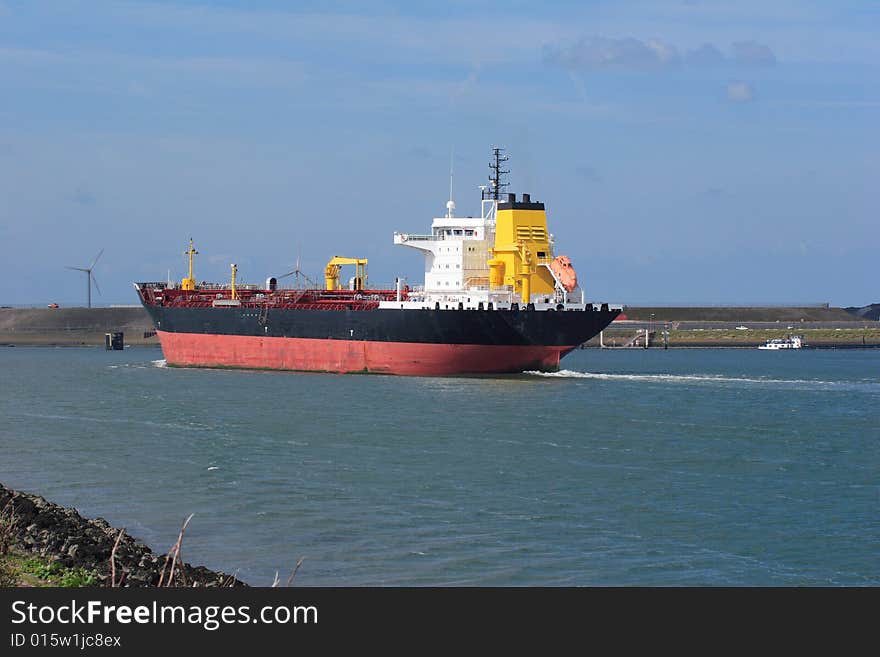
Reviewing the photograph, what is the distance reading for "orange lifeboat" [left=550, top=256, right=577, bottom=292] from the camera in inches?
1801

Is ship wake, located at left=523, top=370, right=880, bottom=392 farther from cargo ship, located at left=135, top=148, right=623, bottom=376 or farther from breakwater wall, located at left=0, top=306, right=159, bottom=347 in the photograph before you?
breakwater wall, located at left=0, top=306, right=159, bottom=347

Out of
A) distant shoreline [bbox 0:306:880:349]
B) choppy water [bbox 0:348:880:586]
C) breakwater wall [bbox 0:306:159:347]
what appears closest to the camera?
choppy water [bbox 0:348:880:586]

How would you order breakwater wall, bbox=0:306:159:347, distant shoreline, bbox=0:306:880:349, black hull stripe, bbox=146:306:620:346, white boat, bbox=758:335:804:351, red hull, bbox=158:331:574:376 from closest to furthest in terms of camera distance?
black hull stripe, bbox=146:306:620:346, red hull, bbox=158:331:574:376, white boat, bbox=758:335:804:351, distant shoreline, bbox=0:306:880:349, breakwater wall, bbox=0:306:159:347

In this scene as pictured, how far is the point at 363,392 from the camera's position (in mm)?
40969

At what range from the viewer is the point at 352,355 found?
159 feet

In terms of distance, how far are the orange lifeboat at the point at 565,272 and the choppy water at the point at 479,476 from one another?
3.81 metres

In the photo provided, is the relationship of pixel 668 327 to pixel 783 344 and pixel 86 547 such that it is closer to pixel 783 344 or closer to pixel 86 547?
pixel 783 344

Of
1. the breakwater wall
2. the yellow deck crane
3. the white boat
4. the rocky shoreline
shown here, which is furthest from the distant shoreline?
the rocky shoreline

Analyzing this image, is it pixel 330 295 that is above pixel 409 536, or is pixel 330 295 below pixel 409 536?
above

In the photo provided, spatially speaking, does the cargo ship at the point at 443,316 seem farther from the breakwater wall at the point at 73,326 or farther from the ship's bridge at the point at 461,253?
the breakwater wall at the point at 73,326

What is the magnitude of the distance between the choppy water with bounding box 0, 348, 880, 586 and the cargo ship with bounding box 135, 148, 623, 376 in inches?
66.6
